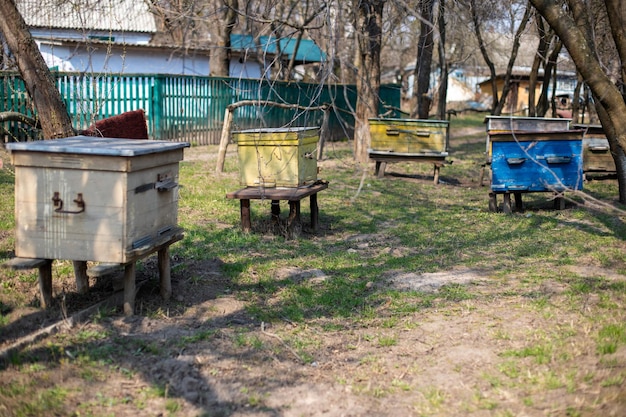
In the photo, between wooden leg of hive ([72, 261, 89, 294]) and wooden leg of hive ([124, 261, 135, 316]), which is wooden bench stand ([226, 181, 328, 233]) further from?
wooden leg of hive ([124, 261, 135, 316])

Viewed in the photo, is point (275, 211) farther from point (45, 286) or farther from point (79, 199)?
point (79, 199)

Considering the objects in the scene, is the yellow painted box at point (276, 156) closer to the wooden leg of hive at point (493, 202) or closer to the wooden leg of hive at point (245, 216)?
the wooden leg of hive at point (245, 216)

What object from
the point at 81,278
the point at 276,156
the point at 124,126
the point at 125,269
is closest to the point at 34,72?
the point at 81,278

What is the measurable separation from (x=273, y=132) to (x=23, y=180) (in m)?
4.04

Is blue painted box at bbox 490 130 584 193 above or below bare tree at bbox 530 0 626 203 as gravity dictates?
below

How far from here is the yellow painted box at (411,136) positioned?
14312 mm

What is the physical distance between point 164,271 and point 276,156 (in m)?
3.19

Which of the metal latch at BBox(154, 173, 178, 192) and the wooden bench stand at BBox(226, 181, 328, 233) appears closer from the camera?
the metal latch at BBox(154, 173, 178, 192)

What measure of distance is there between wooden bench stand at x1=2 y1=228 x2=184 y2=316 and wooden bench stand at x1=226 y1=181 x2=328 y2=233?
8.42 ft

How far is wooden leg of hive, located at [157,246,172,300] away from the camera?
233 inches

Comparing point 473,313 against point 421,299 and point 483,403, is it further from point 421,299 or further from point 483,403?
point 483,403

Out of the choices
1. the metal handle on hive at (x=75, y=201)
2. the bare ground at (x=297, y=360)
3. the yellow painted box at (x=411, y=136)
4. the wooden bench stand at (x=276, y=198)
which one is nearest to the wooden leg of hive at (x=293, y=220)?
the wooden bench stand at (x=276, y=198)

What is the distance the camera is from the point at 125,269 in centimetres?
538

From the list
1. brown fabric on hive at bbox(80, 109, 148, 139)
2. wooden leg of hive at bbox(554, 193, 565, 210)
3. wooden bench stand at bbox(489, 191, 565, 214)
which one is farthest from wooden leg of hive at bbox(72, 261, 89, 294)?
wooden leg of hive at bbox(554, 193, 565, 210)
